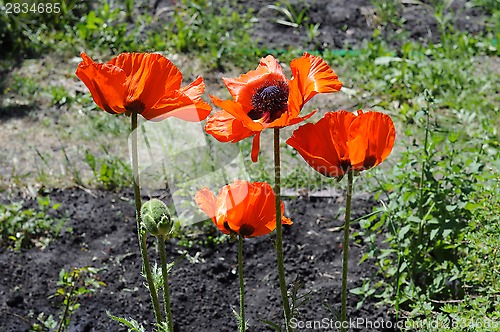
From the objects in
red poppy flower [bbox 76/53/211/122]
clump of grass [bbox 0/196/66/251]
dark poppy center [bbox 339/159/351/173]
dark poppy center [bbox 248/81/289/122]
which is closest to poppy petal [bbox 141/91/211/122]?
red poppy flower [bbox 76/53/211/122]

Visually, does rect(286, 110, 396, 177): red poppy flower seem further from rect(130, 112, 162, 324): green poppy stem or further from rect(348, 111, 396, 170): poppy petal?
rect(130, 112, 162, 324): green poppy stem

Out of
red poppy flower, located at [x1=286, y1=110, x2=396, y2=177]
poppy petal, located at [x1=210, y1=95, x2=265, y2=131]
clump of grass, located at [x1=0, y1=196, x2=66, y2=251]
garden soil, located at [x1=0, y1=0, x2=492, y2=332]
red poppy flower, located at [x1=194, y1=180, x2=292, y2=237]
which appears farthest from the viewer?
clump of grass, located at [x1=0, y1=196, x2=66, y2=251]

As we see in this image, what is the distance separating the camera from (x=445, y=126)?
4.07 metres

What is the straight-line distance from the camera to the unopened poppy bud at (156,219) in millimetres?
1606

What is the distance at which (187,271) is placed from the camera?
308cm

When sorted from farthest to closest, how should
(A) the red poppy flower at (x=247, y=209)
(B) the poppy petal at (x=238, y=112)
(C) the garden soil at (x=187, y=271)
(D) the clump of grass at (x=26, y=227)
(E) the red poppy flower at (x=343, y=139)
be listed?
(D) the clump of grass at (x=26, y=227)
(C) the garden soil at (x=187, y=271)
(A) the red poppy flower at (x=247, y=209)
(E) the red poppy flower at (x=343, y=139)
(B) the poppy petal at (x=238, y=112)

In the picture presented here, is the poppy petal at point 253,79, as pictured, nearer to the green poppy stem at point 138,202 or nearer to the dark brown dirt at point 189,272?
the green poppy stem at point 138,202

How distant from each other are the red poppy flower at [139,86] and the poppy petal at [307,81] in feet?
0.78

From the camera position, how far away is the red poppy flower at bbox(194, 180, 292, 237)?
1.82 meters

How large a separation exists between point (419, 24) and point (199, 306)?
2920 mm

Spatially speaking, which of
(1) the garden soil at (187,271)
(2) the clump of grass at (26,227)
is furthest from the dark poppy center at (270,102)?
(2) the clump of grass at (26,227)

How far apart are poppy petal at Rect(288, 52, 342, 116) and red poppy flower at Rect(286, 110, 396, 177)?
71 millimetres

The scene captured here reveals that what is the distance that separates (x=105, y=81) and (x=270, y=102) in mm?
344

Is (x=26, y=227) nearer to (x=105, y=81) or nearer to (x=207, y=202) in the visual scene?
(x=207, y=202)
